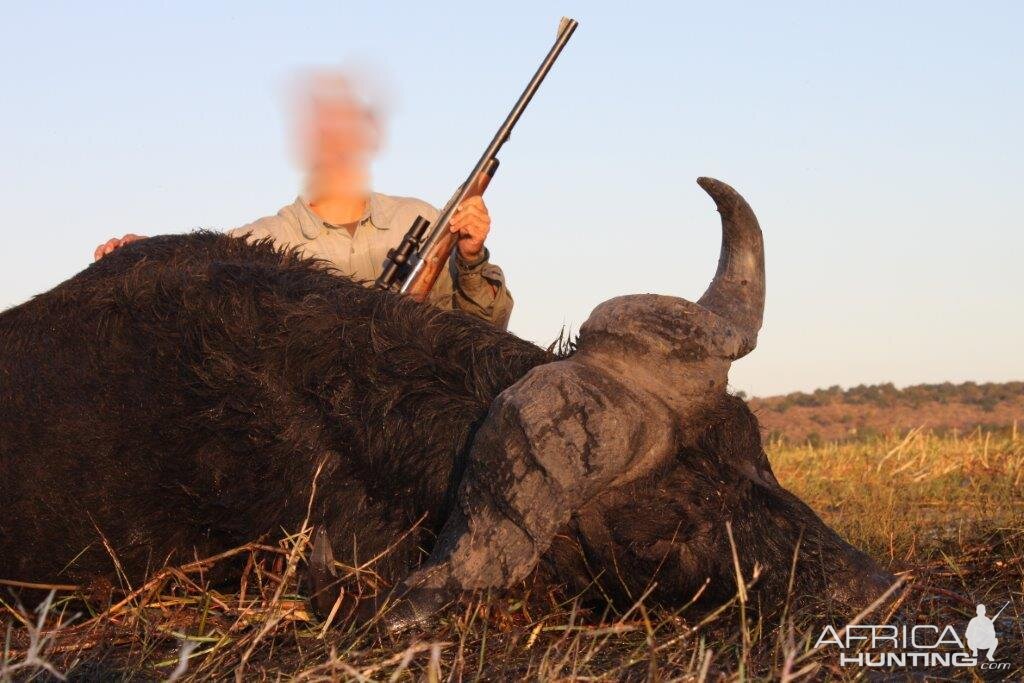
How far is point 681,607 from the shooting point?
11.0ft

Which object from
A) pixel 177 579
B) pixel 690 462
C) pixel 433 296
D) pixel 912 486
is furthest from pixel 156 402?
pixel 912 486

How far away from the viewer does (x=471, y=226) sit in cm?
669

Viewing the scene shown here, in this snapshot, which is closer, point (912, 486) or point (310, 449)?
point (310, 449)

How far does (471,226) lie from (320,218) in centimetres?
118

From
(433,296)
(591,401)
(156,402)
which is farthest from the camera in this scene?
(433,296)

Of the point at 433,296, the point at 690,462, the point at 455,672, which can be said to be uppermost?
the point at 433,296

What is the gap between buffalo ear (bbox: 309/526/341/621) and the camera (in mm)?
3344

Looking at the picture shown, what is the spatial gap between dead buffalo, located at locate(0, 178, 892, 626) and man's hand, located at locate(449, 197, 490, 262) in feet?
5.81

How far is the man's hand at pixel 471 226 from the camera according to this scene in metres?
6.66

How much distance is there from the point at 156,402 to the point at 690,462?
192cm

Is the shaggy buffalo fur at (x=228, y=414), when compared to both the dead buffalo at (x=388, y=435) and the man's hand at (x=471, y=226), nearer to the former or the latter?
the dead buffalo at (x=388, y=435)

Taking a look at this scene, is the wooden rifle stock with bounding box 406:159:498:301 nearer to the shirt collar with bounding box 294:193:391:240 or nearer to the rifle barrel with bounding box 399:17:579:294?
the rifle barrel with bounding box 399:17:579:294

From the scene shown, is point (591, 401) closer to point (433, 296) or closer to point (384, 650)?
point (384, 650)

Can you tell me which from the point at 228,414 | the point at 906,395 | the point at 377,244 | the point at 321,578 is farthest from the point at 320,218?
the point at 906,395
